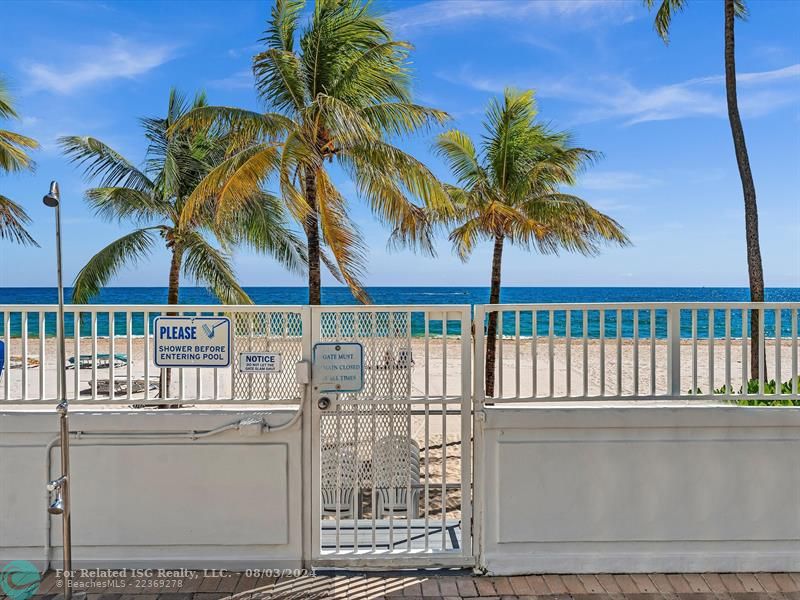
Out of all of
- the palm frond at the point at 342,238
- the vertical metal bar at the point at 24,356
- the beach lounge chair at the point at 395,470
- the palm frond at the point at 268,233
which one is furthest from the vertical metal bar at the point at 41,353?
the palm frond at the point at 268,233

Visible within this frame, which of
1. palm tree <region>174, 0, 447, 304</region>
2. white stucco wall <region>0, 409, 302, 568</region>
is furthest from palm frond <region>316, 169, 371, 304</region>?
white stucco wall <region>0, 409, 302, 568</region>

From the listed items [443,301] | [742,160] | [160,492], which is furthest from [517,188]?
[443,301]

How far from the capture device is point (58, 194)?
2.44 metres

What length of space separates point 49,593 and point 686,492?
3.82 meters

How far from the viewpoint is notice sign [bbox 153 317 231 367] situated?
289 centimetres

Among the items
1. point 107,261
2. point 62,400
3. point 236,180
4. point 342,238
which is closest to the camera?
point 62,400

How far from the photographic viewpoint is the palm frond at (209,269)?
8.33 m

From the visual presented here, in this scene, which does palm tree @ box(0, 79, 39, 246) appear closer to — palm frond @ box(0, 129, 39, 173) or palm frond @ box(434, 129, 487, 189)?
palm frond @ box(0, 129, 39, 173)

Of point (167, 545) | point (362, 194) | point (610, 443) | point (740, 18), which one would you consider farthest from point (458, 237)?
point (167, 545)

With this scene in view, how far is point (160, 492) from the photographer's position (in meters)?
3.04

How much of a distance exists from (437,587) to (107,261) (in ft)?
24.2

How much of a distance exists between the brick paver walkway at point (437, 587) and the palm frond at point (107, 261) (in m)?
5.87

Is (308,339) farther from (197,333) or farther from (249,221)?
(249,221)

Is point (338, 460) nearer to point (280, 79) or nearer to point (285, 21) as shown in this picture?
point (280, 79)
